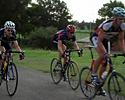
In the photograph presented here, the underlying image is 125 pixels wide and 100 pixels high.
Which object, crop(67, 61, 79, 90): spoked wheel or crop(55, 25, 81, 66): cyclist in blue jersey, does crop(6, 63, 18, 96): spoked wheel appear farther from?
crop(55, 25, 81, 66): cyclist in blue jersey

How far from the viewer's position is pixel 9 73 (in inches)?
467

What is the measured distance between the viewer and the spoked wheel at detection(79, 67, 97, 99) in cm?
1094

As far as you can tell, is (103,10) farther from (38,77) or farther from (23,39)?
(38,77)

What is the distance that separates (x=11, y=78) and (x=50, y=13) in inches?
4165

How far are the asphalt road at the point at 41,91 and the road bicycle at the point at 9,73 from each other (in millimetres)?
189

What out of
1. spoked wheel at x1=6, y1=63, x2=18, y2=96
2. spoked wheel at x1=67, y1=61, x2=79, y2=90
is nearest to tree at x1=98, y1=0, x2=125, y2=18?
spoked wheel at x1=67, y1=61, x2=79, y2=90

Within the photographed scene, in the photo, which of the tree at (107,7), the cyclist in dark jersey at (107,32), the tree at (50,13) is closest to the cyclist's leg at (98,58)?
the cyclist in dark jersey at (107,32)

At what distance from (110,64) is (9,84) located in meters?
3.20

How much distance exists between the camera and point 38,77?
16078mm

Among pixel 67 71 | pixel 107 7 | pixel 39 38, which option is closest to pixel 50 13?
pixel 107 7

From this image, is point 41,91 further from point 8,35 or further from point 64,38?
point 64,38

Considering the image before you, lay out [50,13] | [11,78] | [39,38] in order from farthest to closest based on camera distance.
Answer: [50,13], [39,38], [11,78]

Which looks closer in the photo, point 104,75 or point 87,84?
point 104,75

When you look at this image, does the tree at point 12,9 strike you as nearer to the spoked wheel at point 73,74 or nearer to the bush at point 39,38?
the bush at point 39,38
